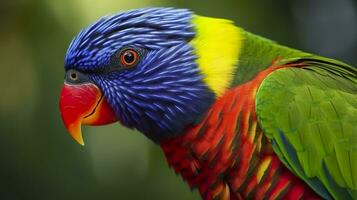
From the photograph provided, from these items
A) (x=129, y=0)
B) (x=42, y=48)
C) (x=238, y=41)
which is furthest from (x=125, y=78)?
(x=42, y=48)

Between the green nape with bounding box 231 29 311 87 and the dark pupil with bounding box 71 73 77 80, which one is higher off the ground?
the green nape with bounding box 231 29 311 87

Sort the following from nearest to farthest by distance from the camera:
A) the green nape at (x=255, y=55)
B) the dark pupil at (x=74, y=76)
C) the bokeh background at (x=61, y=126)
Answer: the green nape at (x=255, y=55) < the dark pupil at (x=74, y=76) < the bokeh background at (x=61, y=126)

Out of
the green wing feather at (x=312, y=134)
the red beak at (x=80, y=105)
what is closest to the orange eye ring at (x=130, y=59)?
the red beak at (x=80, y=105)

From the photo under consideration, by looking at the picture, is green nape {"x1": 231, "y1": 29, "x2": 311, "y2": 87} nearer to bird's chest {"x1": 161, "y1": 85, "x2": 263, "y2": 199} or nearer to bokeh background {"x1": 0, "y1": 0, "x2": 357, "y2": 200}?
bird's chest {"x1": 161, "y1": 85, "x2": 263, "y2": 199}

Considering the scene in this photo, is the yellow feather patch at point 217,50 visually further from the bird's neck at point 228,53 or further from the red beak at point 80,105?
the red beak at point 80,105

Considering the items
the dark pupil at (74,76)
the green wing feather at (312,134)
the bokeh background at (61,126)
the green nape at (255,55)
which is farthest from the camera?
the bokeh background at (61,126)

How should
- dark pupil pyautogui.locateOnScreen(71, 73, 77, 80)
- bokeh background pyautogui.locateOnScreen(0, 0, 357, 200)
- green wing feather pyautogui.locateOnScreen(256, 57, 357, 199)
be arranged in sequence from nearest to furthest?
green wing feather pyautogui.locateOnScreen(256, 57, 357, 199), dark pupil pyautogui.locateOnScreen(71, 73, 77, 80), bokeh background pyautogui.locateOnScreen(0, 0, 357, 200)

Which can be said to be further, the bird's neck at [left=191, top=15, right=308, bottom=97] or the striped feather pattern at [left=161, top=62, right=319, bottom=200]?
the bird's neck at [left=191, top=15, right=308, bottom=97]

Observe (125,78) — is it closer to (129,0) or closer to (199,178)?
(199,178)

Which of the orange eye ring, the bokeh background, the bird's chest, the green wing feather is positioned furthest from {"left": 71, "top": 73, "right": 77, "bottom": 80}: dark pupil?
the bokeh background
